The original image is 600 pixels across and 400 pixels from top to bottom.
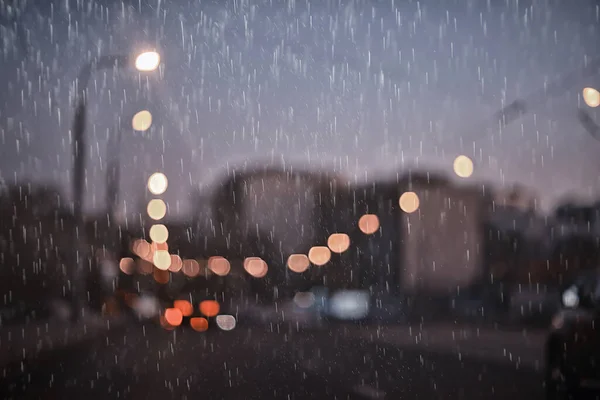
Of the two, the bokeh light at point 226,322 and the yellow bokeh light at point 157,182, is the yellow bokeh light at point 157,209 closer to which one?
the yellow bokeh light at point 157,182

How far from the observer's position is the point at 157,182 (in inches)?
1743

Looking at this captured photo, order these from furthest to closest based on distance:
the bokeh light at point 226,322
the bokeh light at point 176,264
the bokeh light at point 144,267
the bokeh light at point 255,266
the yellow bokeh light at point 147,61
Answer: the bokeh light at point 144,267
the bokeh light at point 176,264
the bokeh light at point 255,266
the bokeh light at point 226,322
the yellow bokeh light at point 147,61

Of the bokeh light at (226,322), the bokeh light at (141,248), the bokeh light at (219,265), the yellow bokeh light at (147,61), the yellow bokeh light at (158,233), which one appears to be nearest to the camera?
the yellow bokeh light at (147,61)

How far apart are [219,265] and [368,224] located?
23.2 feet

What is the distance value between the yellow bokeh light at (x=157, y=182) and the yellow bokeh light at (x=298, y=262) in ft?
24.0

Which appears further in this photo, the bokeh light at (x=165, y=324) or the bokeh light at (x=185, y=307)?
the bokeh light at (x=185, y=307)

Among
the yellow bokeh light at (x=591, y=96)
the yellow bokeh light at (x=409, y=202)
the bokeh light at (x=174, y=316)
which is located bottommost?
the bokeh light at (x=174, y=316)

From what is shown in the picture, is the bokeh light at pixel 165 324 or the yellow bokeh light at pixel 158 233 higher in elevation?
the yellow bokeh light at pixel 158 233

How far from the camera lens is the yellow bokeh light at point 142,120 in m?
28.8

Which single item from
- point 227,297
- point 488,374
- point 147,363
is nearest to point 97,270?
point 227,297

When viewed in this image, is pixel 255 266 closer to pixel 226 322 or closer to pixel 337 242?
pixel 337 242

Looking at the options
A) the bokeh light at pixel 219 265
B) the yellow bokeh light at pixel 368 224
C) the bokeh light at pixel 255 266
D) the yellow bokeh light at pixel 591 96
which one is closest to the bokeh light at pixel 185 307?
the bokeh light at pixel 219 265

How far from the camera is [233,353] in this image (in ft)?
69.7

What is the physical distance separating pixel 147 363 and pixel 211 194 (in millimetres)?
32309
